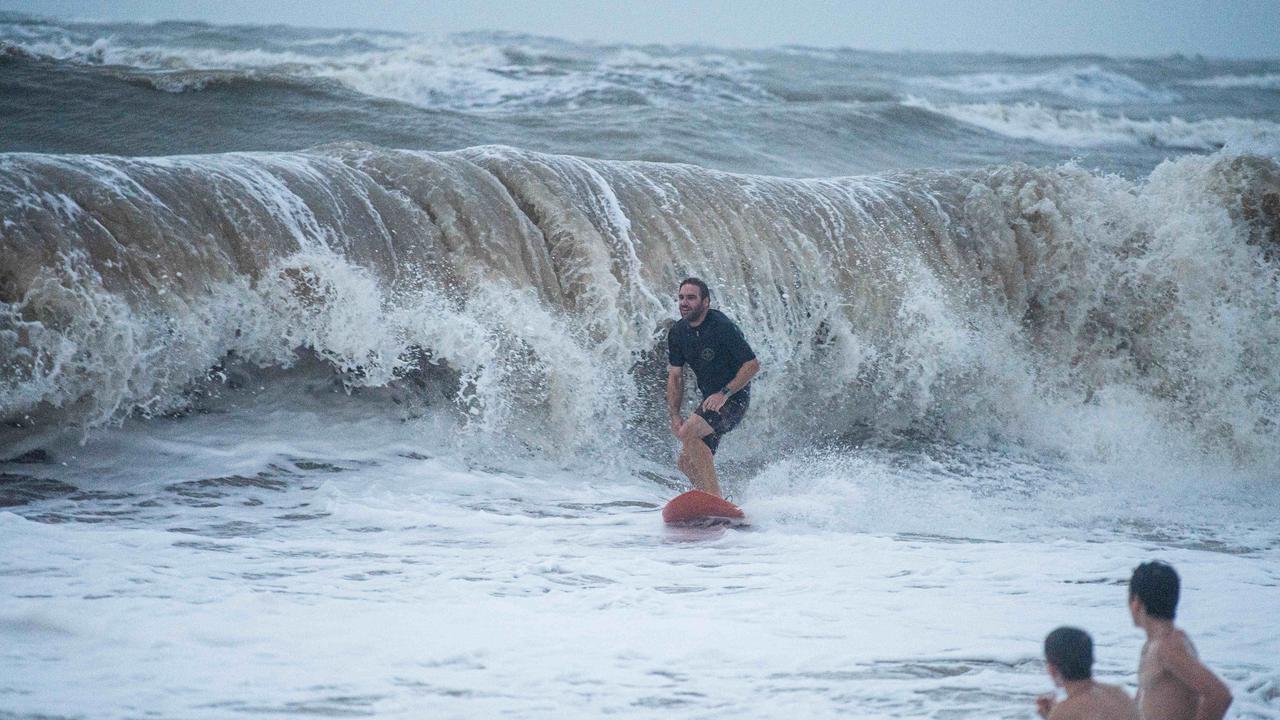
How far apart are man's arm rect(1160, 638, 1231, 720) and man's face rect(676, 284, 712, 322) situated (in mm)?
4169

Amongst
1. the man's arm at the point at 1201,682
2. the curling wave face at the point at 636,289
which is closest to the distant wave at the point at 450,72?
the curling wave face at the point at 636,289

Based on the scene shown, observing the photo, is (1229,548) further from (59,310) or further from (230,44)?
(230,44)

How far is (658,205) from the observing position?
9.80 m

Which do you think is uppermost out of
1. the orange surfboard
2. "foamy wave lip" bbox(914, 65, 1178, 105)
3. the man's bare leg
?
"foamy wave lip" bbox(914, 65, 1178, 105)

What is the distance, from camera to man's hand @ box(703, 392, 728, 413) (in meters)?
7.32

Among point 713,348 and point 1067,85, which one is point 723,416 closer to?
point 713,348

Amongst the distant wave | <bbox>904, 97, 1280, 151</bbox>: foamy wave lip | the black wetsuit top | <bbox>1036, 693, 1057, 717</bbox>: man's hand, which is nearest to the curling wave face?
the black wetsuit top

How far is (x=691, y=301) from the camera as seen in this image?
7.27m

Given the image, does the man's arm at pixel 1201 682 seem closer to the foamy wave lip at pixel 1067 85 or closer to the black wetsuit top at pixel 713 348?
the black wetsuit top at pixel 713 348

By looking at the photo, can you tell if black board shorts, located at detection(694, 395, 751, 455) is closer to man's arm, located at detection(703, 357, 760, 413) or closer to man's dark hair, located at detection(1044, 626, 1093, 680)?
man's arm, located at detection(703, 357, 760, 413)

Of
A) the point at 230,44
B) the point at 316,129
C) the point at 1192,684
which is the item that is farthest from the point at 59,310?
the point at 230,44

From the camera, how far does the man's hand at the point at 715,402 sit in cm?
732

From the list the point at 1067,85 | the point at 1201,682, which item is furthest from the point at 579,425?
the point at 1067,85

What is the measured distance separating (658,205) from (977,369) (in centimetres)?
313
